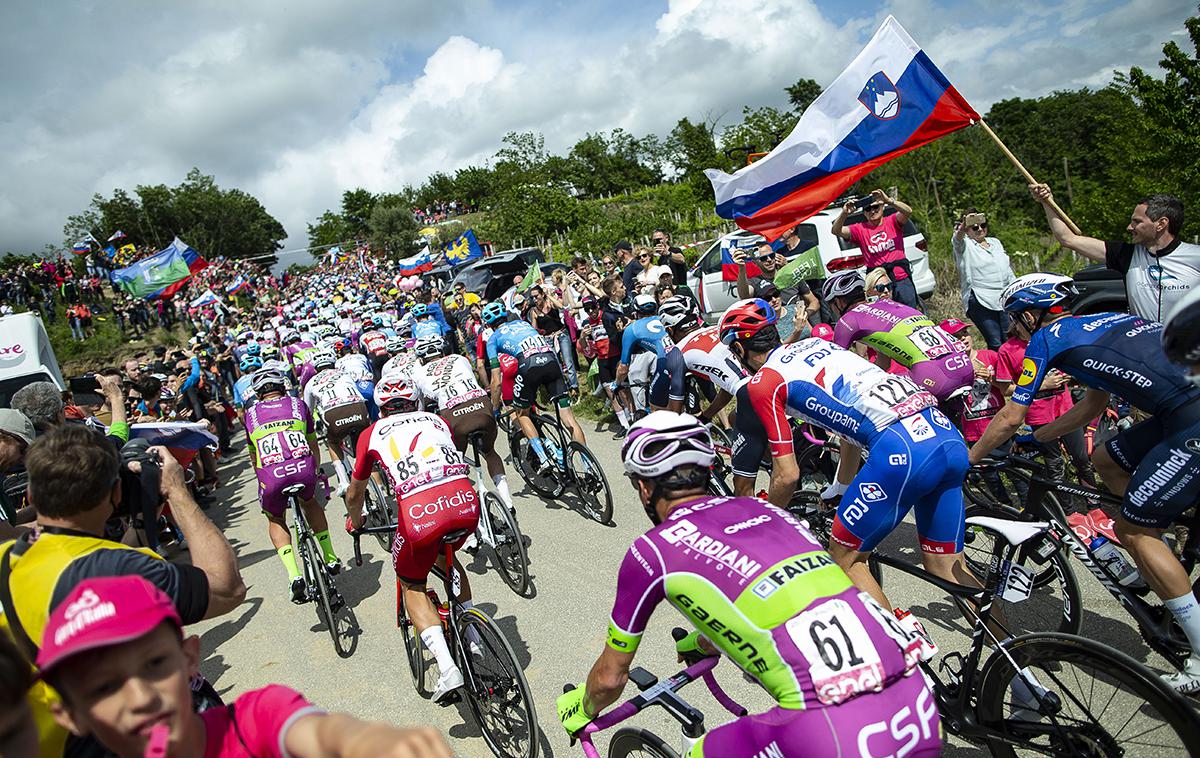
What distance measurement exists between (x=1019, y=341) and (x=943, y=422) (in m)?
2.01

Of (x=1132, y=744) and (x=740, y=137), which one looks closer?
(x=1132, y=744)

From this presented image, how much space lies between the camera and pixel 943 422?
12.1ft

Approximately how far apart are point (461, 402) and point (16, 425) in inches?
133

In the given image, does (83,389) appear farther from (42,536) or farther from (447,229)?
(447,229)

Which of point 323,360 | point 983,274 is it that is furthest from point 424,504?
point 983,274

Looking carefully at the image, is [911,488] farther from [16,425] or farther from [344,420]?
[344,420]

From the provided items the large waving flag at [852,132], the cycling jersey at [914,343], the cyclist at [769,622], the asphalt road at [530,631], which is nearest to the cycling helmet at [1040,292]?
the cycling jersey at [914,343]

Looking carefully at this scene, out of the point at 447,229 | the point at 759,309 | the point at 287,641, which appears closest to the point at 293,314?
→ the point at 287,641

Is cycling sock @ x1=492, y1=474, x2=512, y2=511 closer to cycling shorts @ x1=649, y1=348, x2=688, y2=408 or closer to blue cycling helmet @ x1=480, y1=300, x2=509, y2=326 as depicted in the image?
cycling shorts @ x1=649, y1=348, x2=688, y2=408

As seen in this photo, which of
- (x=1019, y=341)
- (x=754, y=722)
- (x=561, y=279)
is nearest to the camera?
(x=754, y=722)

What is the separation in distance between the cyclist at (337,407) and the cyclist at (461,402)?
4.27 ft

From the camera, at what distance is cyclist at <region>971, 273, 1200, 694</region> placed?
321cm

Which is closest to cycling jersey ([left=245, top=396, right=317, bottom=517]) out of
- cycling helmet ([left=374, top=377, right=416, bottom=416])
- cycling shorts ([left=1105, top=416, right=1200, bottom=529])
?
cycling helmet ([left=374, top=377, right=416, bottom=416])

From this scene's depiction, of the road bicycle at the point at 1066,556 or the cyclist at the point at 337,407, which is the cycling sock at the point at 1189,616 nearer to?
the road bicycle at the point at 1066,556
